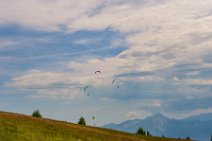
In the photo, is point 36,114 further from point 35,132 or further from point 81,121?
point 35,132

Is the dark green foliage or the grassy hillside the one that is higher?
the dark green foliage

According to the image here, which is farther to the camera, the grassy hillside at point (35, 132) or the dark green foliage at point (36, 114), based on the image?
the dark green foliage at point (36, 114)

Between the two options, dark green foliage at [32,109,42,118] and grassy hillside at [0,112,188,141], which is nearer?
grassy hillside at [0,112,188,141]

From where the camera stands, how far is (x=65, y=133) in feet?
203

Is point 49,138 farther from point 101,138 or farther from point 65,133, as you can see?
point 101,138

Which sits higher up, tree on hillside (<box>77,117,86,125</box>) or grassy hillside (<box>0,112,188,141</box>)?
tree on hillside (<box>77,117,86,125</box>)

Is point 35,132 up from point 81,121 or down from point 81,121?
down

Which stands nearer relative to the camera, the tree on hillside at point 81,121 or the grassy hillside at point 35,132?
the grassy hillside at point 35,132

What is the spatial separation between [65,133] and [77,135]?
2.08 m

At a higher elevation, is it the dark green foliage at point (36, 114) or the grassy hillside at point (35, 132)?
the dark green foliage at point (36, 114)

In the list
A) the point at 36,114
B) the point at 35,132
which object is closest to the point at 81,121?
the point at 36,114

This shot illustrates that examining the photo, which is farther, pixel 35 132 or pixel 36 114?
pixel 36 114

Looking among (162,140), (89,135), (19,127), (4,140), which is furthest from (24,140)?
(162,140)

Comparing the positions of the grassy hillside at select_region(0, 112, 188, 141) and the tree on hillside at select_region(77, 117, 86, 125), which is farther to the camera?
the tree on hillside at select_region(77, 117, 86, 125)
